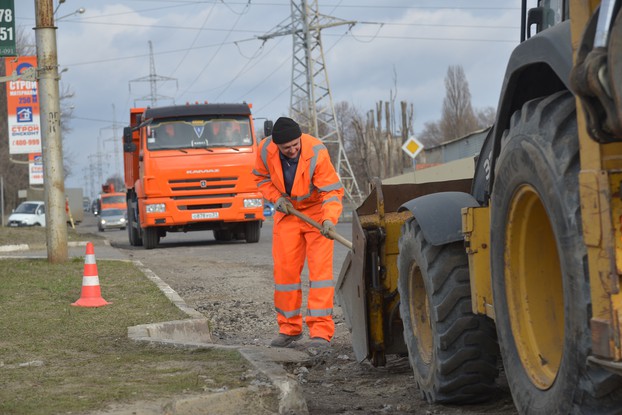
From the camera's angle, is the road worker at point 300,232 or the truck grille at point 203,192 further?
the truck grille at point 203,192

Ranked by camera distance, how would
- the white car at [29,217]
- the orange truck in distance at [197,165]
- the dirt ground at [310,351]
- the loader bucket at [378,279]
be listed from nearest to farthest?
the dirt ground at [310,351] → the loader bucket at [378,279] → the orange truck in distance at [197,165] → the white car at [29,217]

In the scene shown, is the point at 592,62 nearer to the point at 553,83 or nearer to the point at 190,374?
the point at 553,83

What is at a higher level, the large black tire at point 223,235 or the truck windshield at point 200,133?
the truck windshield at point 200,133

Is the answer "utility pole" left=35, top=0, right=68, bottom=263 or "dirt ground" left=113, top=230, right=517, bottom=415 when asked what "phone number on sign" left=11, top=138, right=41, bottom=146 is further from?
"utility pole" left=35, top=0, right=68, bottom=263

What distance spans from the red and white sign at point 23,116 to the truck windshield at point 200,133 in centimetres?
765

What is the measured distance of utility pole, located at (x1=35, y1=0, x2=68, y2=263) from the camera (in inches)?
625

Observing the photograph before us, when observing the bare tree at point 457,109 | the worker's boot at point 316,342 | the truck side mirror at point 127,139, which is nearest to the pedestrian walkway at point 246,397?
the worker's boot at point 316,342

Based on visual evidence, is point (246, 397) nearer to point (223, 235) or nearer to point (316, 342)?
point (316, 342)

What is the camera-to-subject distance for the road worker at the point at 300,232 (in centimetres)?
772

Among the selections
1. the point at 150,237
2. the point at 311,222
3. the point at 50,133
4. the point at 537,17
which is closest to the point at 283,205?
the point at 311,222

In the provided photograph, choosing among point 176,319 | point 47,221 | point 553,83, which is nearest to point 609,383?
point 553,83

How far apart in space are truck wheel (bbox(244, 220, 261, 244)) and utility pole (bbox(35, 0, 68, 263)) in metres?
7.63

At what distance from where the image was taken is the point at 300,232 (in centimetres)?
787

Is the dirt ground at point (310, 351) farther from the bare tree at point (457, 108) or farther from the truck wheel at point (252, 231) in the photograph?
the bare tree at point (457, 108)
